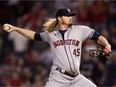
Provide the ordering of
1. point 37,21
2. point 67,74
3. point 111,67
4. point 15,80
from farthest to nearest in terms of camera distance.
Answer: point 37,21, point 15,80, point 111,67, point 67,74

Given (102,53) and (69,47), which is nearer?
(102,53)

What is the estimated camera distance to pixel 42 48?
50.6 feet

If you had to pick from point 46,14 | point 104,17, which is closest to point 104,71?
point 104,17

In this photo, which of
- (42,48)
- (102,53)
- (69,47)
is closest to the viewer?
(102,53)

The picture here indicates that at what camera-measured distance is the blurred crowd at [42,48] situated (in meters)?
13.5

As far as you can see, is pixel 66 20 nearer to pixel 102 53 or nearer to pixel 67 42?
pixel 67 42

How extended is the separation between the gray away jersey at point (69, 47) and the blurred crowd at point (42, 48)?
4.36 meters

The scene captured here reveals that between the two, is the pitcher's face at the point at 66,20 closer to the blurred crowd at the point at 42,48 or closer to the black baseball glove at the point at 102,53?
the black baseball glove at the point at 102,53

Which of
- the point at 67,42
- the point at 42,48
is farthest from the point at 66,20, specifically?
the point at 42,48

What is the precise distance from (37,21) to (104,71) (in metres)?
3.92

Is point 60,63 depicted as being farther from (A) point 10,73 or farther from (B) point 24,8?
(B) point 24,8

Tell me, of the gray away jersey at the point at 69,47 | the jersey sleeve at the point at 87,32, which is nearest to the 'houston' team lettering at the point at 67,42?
the gray away jersey at the point at 69,47

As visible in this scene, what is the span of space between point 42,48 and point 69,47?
6645 millimetres

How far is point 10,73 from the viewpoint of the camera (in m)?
15.2
